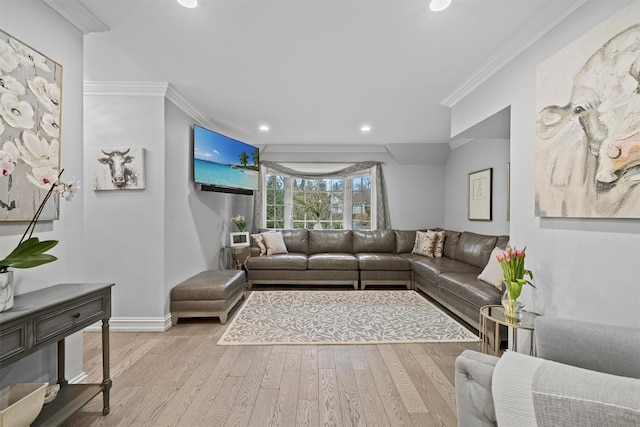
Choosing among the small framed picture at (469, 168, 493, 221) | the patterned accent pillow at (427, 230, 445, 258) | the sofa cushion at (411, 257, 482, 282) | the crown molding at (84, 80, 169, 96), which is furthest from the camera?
the patterned accent pillow at (427, 230, 445, 258)

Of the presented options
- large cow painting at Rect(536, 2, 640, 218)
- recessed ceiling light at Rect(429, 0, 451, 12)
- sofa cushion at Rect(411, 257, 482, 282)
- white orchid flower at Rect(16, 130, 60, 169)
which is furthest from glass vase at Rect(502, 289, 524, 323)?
white orchid flower at Rect(16, 130, 60, 169)

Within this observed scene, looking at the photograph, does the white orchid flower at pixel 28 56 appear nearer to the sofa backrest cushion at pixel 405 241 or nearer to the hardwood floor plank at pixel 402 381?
the hardwood floor plank at pixel 402 381

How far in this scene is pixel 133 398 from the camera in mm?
1993

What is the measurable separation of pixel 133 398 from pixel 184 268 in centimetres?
176

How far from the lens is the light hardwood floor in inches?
71.0

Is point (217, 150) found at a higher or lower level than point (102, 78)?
lower

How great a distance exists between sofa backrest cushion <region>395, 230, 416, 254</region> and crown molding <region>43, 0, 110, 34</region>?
16.2 feet

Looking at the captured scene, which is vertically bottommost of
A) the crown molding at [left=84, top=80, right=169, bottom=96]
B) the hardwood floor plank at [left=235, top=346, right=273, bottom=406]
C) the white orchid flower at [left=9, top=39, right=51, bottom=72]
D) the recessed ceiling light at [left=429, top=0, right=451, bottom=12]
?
the hardwood floor plank at [left=235, top=346, right=273, bottom=406]

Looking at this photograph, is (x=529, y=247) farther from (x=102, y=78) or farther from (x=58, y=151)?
(x=102, y=78)

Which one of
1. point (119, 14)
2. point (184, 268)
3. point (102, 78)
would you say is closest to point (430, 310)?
point (184, 268)

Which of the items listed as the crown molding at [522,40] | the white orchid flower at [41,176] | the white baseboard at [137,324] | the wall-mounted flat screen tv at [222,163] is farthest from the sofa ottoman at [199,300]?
the crown molding at [522,40]

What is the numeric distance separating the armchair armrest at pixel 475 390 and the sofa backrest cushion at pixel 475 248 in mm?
3480

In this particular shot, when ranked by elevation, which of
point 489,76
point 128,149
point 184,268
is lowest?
point 184,268

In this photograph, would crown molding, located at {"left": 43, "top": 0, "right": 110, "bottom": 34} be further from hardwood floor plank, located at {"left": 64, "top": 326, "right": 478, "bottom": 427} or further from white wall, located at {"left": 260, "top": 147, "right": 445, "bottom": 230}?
white wall, located at {"left": 260, "top": 147, "right": 445, "bottom": 230}
